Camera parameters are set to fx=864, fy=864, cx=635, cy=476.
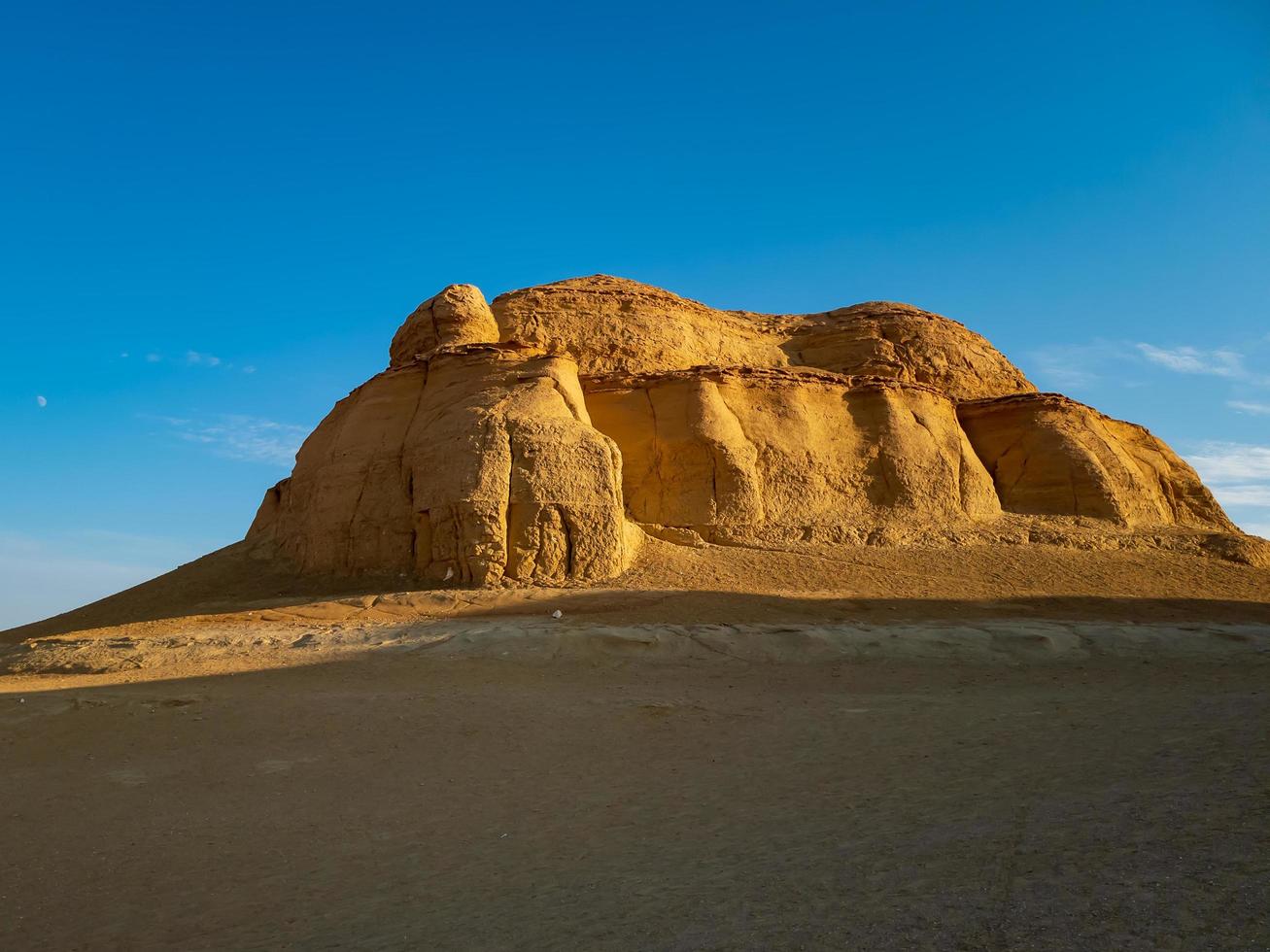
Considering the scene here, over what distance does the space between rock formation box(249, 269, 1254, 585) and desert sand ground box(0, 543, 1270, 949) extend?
449 centimetres

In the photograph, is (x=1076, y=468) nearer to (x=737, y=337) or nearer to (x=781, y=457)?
(x=781, y=457)

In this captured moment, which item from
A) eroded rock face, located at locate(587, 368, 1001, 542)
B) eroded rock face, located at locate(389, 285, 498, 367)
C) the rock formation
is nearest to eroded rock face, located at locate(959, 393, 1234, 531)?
the rock formation

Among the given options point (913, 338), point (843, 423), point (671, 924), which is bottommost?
point (671, 924)

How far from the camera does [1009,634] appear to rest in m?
14.0

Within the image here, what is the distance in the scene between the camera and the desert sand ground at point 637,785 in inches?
166

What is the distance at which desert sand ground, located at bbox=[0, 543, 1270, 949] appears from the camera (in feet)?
13.8

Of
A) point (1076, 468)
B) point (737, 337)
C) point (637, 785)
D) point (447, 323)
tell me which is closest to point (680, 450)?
point (447, 323)

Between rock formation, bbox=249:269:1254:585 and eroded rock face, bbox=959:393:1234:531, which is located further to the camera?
eroded rock face, bbox=959:393:1234:531

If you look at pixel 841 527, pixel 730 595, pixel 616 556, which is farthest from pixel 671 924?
pixel 841 527

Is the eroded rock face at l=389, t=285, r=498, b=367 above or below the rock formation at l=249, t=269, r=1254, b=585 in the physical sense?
above

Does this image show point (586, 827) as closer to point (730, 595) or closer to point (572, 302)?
point (730, 595)

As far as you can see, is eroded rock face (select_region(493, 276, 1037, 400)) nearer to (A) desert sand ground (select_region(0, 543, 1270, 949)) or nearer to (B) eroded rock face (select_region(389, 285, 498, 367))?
(B) eroded rock face (select_region(389, 285, 498, 367))

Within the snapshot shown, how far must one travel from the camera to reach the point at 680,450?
2528 centimetres

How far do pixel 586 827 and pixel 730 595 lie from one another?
40.0ft
